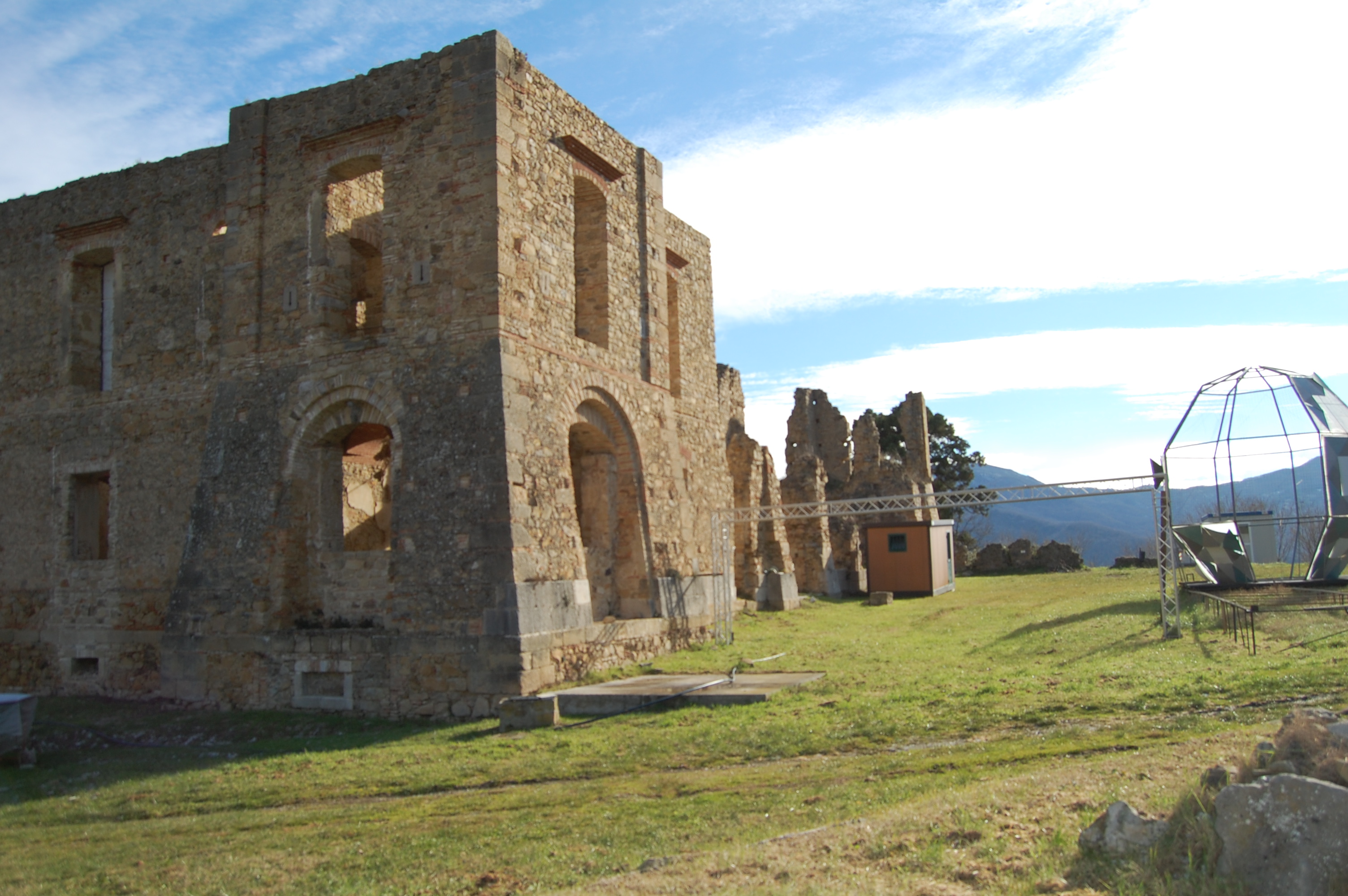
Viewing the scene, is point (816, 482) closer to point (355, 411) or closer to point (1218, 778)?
point (355, 411)

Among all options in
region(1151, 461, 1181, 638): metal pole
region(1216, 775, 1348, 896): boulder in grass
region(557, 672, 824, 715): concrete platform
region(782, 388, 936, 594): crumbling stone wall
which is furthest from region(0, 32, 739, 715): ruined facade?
region(782, 388, 936, 594): crumbling stone wall

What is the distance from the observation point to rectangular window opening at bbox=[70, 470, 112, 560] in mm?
16031

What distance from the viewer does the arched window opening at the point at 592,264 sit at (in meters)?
15.2

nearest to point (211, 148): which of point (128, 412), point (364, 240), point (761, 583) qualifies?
point (364, 240)

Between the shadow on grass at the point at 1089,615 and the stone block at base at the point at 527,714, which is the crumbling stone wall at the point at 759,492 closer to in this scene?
the shadow on grass at the point at 1089,615

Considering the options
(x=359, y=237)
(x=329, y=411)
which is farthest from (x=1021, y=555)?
(x=329, y=411)

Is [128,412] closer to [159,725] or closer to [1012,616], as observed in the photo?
[159,725]

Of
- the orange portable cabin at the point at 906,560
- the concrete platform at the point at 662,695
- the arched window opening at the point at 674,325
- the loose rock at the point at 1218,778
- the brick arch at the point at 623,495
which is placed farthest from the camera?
the orange portable cabin at the point at 906,560

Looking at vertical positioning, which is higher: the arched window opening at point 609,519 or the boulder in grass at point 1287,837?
the arched window opening at point 609,519

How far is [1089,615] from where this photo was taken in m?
15.6

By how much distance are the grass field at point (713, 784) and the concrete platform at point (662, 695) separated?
28 centimetres

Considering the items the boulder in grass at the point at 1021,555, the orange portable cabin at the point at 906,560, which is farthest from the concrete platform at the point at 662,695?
the boulder in grass at the point at 1021,555

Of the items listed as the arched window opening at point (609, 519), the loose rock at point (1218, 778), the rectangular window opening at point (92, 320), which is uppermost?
the rectangular window opening at point (92, 320)

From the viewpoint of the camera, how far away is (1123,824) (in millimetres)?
4543
